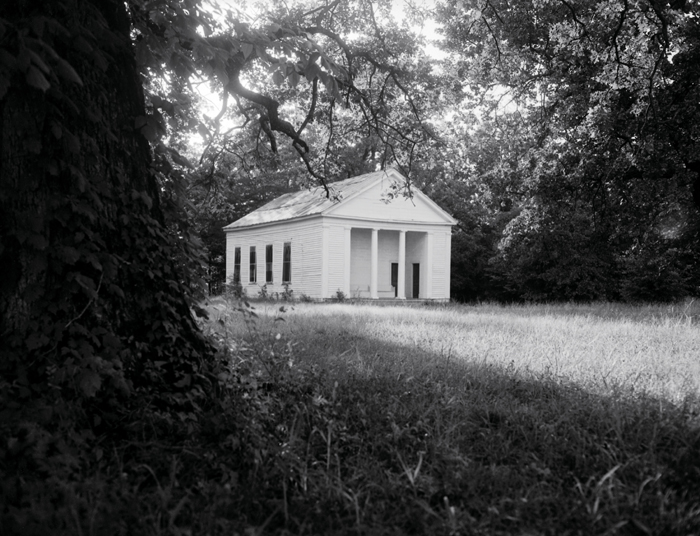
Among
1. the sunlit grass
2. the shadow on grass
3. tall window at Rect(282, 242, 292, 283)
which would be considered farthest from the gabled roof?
the shadow on grass

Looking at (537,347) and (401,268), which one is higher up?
(401,268)

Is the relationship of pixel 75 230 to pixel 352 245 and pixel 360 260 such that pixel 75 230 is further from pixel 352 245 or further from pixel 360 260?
pixel 360 260

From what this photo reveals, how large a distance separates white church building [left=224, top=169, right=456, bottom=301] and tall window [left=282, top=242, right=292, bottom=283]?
0.05 ft

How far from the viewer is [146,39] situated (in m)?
4.43

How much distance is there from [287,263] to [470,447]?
24970mm

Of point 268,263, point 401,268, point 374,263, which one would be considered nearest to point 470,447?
point 374,263

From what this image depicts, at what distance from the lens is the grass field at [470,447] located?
2883 mm

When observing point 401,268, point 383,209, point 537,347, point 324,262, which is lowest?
point 537,347

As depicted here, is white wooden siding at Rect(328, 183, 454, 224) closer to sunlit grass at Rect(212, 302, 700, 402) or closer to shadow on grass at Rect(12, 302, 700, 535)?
sunlit grass at Rect(212, 302, 700, 402)

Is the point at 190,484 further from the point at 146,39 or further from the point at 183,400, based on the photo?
the point at 146,39

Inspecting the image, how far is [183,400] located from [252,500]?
1.03 metres

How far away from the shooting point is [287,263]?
93.0 feet

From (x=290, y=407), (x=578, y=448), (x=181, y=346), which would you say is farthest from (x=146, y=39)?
(x=578, y=448)

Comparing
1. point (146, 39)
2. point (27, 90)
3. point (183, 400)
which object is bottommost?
point (183, 400)
